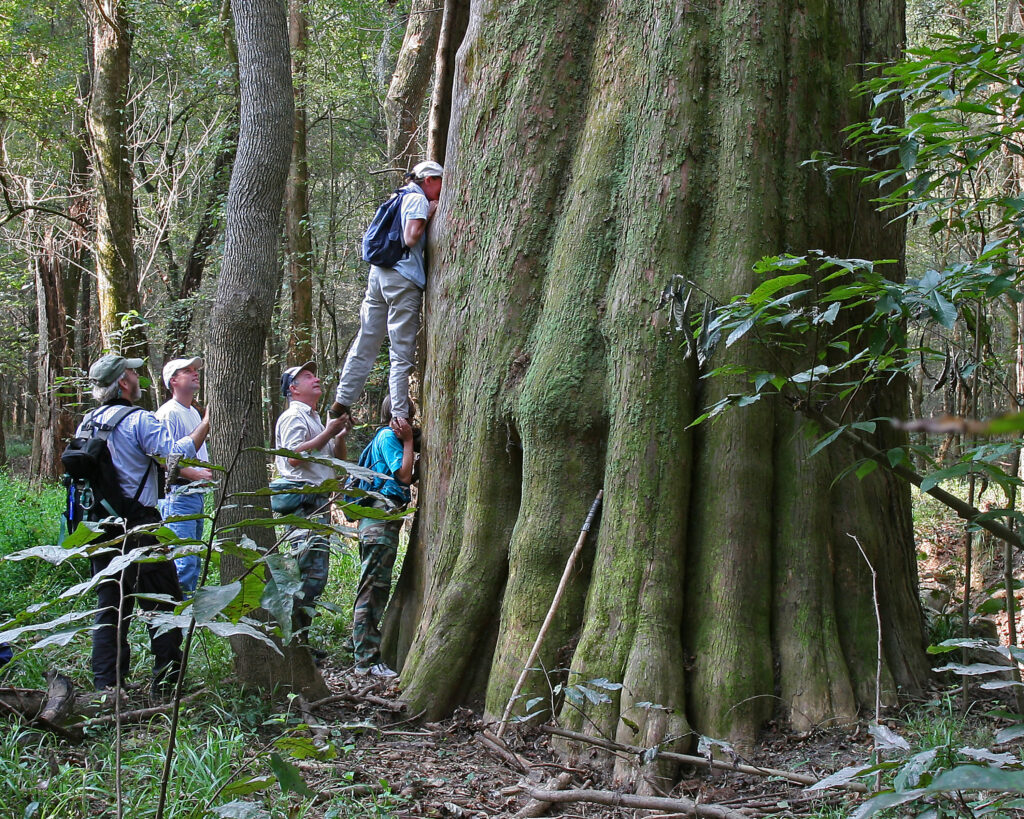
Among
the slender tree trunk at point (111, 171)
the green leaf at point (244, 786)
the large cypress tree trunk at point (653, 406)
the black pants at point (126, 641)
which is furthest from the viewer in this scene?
the slender tree trunk at point (111, 171)

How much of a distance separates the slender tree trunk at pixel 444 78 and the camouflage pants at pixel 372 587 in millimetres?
2584

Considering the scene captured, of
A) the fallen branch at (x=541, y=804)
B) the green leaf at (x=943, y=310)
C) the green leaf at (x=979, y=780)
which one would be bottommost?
the fallen branch at (x=541, y=804)

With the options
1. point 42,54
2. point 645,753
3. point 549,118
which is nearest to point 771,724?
point 645,753

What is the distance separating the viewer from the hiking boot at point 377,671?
4.77 m

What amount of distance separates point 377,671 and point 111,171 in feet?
34.1

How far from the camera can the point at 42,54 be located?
1691cm

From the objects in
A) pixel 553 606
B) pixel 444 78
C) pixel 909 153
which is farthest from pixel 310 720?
pixel 444 78

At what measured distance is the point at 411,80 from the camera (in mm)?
10156

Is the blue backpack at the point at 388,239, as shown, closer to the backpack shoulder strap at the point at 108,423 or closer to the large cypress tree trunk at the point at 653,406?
the large cypress tree trunk at the point at 653,406

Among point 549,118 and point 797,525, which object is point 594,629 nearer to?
point 797,525

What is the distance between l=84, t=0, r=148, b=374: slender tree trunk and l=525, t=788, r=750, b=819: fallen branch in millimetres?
10455

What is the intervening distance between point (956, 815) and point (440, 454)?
316 centimetres

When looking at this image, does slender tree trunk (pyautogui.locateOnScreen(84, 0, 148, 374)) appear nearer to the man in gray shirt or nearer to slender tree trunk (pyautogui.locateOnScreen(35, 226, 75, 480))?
slender tree trunk (pyautogui.locateOnScreen(35, 226, 75, 480))

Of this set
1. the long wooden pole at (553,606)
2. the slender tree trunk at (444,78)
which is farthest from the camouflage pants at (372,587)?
the slender tree trunk at (444,78)
